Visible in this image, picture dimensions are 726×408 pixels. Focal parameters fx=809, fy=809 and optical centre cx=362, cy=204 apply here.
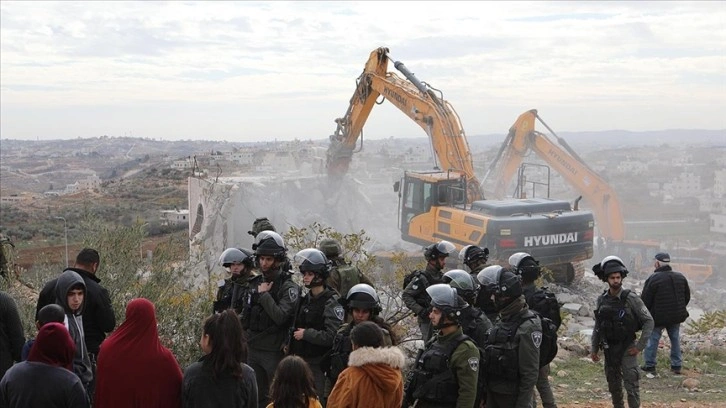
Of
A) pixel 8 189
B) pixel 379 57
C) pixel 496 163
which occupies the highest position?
pixel 379 57

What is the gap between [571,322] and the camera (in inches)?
600

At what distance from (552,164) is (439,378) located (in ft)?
68.4

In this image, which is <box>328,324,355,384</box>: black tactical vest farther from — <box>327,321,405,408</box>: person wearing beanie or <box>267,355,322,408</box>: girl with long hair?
<box>267,355,322,408</box>: girl with long hair

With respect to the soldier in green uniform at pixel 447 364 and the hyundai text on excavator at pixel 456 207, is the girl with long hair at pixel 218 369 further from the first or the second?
the hyundai text on excavator at pixel 456 207

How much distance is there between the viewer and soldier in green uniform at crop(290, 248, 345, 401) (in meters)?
6.12

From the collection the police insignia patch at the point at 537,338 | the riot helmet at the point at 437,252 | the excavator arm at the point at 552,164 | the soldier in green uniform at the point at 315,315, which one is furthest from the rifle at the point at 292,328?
the excavator arm at the point at 552,164

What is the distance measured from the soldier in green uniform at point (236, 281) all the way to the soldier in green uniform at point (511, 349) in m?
2.02

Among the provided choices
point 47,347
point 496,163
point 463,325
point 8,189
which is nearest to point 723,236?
point 496,163

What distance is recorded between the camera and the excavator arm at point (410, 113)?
19.2m

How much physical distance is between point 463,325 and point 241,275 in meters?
1.94

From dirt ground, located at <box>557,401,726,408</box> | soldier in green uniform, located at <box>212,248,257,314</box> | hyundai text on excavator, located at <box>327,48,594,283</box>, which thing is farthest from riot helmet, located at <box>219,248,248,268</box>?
hyundai text on excavator, located at <box>327,48,594,283</box>

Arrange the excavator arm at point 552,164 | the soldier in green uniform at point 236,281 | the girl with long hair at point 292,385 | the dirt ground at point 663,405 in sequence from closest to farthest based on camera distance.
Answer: the girl with long hair at point 292,385 < the soldier in green uniform at point 236,281 < the dirt ground at point 663,405 < the excavator arm at point 552,164

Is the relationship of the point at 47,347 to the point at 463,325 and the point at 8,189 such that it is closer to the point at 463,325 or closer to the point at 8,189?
the point at 463,325

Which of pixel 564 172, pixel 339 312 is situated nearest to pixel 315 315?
pixel 339 312
